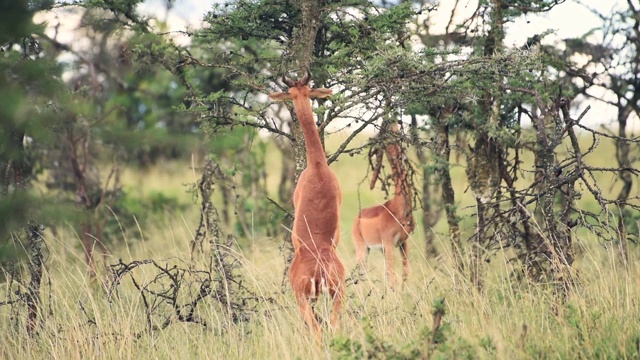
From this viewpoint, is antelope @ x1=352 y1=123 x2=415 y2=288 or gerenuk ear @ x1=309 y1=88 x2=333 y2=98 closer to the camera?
gerenuk ear @ x1=309 y1=88 x2=333 y2=98

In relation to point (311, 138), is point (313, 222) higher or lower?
lower

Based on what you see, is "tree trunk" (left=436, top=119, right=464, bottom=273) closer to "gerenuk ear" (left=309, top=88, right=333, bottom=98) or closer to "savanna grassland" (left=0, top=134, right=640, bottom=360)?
"savanna grassland" (left=0, top=134, right=640, bottom=360)

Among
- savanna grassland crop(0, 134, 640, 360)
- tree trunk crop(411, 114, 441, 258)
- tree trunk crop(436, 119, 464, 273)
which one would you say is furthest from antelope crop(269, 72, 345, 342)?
tree trunk crop(411, 114, 441, 258)

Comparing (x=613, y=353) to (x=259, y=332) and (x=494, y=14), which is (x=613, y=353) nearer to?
(x=259, y=332)

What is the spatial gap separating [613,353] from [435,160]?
3812mm

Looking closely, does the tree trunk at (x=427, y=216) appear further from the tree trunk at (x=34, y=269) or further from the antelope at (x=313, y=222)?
the tree trunk at (x=34, y=269)

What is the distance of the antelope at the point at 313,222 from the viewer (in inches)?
221

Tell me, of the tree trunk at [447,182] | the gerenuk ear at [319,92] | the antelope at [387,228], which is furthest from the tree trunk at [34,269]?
the tree trunk at [447,182]

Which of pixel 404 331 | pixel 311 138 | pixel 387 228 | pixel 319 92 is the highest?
pixel 319 92

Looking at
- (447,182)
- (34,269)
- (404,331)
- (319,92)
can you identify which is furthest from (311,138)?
(447,182)

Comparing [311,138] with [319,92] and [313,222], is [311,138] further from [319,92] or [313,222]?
[313,222]

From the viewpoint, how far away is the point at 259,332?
21.8 feet

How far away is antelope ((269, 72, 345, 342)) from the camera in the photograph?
221 inches

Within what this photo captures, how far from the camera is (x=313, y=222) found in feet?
18.5
